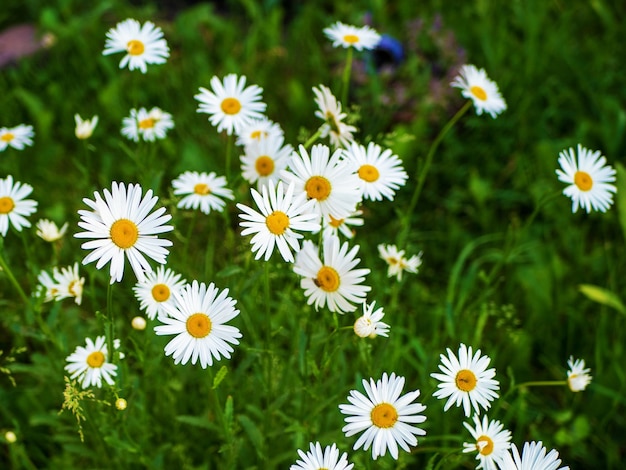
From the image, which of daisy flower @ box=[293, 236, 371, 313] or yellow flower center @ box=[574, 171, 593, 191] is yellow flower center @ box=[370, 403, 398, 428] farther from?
yellow flower center @ box=[574, 171, 593, 191]

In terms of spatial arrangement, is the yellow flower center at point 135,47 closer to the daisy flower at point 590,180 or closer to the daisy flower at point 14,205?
the daisy flower at point 14,205

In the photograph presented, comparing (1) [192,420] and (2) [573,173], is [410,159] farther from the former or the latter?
(1) [192,420]

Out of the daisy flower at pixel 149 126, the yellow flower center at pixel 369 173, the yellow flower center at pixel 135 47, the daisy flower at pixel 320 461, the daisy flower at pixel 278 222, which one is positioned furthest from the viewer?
the daisy flower at pixel 149 126

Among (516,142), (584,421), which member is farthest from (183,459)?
(516,142)

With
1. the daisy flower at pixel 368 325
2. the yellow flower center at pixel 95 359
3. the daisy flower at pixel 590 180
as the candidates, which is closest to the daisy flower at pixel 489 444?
the daisy flower at pixel 368 325

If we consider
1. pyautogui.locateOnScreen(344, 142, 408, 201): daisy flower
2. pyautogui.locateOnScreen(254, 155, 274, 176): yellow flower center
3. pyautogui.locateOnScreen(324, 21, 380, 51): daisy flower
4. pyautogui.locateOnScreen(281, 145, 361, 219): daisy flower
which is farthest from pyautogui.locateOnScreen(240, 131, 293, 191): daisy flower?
pyautogui.locateOnScreen(324, 21, 380, 51): daisy flower

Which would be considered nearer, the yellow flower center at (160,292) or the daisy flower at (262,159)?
the yellow flower center at (160,292)
